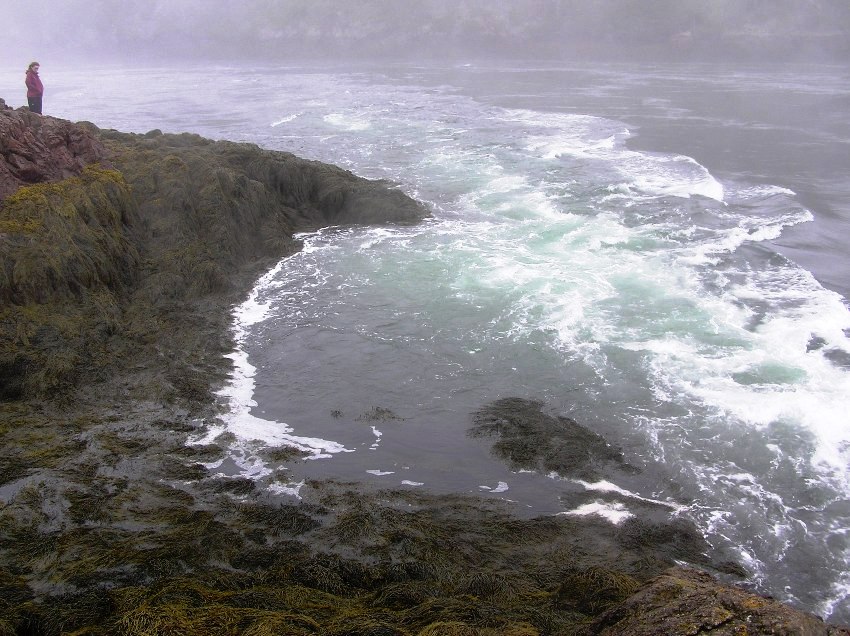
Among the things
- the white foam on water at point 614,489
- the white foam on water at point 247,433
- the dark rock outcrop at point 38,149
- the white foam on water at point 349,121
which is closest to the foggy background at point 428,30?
the white foam on water at point 349,121

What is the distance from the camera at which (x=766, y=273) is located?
52.6 feet

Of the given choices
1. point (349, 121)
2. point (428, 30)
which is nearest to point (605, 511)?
point (349, 121)

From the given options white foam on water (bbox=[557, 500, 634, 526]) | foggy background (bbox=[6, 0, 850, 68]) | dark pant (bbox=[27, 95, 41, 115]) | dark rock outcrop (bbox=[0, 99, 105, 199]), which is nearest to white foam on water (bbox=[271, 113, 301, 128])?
dark pant (bbox=[27, 95, 41, 115])

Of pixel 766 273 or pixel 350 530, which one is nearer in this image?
pixel 350 530

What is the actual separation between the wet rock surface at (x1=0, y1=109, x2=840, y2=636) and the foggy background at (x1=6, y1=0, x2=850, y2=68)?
61.7 m

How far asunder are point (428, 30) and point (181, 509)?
78.7m

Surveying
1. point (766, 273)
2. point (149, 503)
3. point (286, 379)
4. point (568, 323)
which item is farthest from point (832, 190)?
point (149, 503)

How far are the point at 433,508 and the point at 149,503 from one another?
382 cm

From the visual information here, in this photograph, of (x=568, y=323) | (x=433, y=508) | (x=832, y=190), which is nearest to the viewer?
(x=433, y=508)

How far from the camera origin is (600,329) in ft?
44.1

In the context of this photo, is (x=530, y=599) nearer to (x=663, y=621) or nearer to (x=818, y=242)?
(x=663, y=621)

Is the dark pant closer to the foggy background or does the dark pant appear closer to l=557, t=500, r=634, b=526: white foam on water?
l=557, t=500, r=634, b=526: white foam on water

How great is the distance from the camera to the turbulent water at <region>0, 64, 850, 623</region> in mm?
9391

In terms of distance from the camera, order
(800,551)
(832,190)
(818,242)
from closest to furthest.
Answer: (800,551), (818,242), (832,190)
